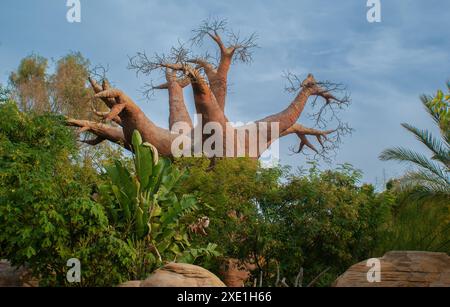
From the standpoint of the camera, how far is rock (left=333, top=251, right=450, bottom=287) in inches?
401

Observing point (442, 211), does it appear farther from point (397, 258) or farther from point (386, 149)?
point (397, 258)

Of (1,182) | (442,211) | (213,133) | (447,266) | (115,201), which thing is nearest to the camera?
(447,266)

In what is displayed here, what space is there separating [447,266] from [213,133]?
32.4ft

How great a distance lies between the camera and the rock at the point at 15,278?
11.8m

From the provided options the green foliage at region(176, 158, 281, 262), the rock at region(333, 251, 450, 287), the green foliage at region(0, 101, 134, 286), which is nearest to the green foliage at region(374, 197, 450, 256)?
the green foliage at region(176, 158, 281, 262)

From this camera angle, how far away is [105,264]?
1077cm

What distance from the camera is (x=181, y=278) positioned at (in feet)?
28.3

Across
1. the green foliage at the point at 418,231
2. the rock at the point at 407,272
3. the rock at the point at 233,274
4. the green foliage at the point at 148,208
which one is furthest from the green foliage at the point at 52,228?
the green foliage at the point at 418,231

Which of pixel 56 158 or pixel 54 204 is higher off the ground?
pixel 56 158

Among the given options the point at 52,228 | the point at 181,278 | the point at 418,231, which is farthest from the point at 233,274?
the point at 181,278

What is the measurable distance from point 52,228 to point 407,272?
5251mm

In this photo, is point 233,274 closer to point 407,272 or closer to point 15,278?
point 15,278

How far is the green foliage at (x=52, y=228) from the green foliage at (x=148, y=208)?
801 mm

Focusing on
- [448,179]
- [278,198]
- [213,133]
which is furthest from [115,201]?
[213,133]
